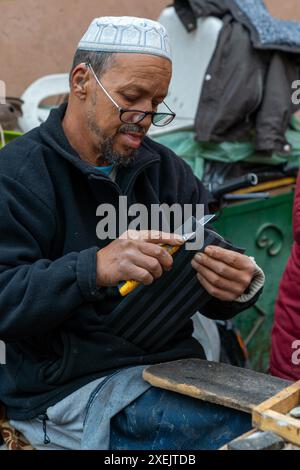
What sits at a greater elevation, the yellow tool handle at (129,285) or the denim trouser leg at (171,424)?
the yellow tool handle at (129,285)

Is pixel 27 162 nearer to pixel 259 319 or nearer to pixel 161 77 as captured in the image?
pixel 161 77

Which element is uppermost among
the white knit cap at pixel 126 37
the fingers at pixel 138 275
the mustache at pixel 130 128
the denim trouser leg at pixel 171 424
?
the white knit cap at pixel 126 37

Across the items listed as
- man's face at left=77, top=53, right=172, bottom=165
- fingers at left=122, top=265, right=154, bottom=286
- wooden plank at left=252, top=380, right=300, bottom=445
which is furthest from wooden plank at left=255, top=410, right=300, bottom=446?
man's face at left=77, top=53, right=172, bottom=165

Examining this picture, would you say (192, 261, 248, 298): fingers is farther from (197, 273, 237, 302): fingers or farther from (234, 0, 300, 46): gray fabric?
(234, 0, 300, 46): gray fabric

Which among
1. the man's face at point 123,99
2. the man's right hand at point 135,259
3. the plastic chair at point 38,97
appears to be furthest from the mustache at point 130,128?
the plastic chair at point 38,97

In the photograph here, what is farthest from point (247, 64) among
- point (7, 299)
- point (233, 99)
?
point (7, 299)

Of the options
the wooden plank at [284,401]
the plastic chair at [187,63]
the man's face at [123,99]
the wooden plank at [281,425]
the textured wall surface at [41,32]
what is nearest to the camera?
the wooden plank at [281,425]

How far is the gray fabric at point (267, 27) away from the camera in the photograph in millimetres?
3541

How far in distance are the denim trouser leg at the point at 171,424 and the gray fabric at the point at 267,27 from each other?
2.09m

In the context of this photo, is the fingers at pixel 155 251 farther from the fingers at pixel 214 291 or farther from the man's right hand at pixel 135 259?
the fingers at pixel 214 291

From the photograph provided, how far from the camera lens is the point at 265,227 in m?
3.89

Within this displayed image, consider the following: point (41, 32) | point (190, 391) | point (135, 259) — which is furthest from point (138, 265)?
point (41, 32)

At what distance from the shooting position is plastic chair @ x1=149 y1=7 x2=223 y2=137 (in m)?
3.71

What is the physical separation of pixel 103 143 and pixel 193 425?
33.1 inches
